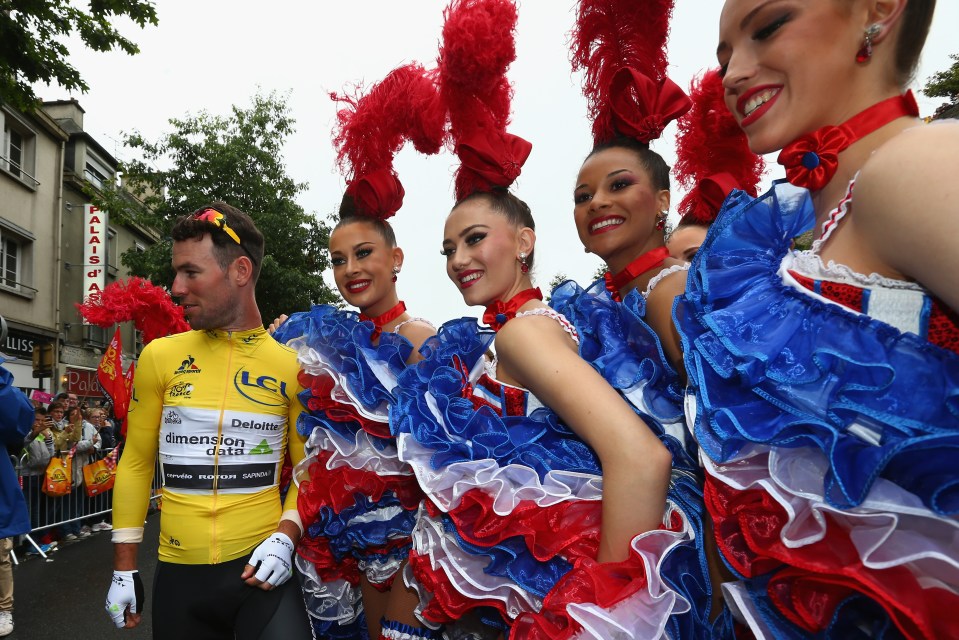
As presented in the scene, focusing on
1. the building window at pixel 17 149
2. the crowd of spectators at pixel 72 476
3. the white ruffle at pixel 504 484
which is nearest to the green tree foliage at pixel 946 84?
the white ruffle at pixel 504 484

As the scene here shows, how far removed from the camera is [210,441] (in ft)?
8.53

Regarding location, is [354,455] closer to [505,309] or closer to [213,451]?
[213,451]

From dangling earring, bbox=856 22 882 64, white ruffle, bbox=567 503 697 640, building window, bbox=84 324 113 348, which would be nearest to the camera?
dangling earring, bbox=856 22 882 64

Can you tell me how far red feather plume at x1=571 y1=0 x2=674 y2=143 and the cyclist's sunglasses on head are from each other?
1.77 m

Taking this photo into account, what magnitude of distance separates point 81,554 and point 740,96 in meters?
9.40

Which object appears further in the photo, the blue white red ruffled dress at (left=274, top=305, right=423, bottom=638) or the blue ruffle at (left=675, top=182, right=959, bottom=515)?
the blue white red ruffled dress at (left=274, top=305, right=423, bottom=638)

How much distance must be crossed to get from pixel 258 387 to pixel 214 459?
14.2 inches

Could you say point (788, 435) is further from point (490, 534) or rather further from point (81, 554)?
point (81, 554)

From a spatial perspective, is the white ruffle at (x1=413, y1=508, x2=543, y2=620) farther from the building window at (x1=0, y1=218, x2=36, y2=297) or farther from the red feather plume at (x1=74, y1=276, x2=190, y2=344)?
the building window at (x1=0, y1=218, x2=36, y2=297)

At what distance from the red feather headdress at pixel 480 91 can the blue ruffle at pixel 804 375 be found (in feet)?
4.48

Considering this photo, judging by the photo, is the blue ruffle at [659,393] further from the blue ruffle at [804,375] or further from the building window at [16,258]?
the building window at [16,258]

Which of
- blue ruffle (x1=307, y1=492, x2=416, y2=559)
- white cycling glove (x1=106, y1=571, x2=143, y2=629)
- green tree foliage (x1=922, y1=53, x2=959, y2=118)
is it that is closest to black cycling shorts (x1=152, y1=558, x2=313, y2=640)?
white cycling glove (x1=106, y1=571, x2=143, y2=629)

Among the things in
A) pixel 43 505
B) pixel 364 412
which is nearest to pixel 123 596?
pixel 364 412

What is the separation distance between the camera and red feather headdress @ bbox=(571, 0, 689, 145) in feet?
7.78
